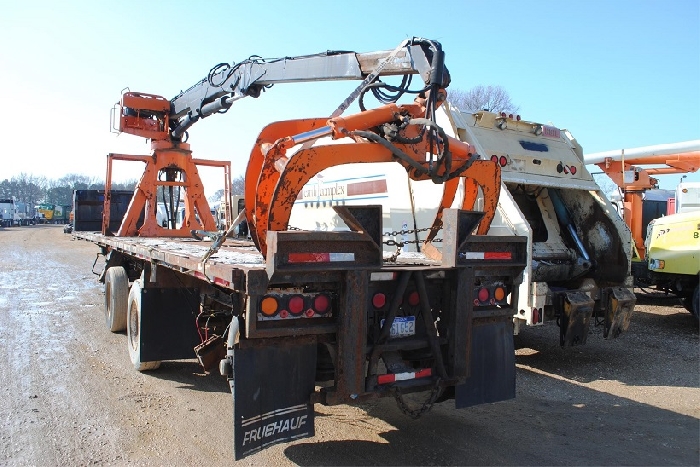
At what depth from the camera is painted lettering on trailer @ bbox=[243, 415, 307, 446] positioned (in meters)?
3.61

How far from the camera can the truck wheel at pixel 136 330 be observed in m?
6.07

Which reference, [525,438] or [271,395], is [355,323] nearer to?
[271,395]

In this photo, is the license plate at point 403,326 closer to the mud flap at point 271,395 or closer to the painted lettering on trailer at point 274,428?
the mud flap at point 271,395

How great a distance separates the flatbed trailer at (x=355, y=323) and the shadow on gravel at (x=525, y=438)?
326mm

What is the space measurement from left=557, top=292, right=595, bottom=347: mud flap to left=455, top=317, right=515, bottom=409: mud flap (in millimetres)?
2101

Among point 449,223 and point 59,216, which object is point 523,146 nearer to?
point 449,223

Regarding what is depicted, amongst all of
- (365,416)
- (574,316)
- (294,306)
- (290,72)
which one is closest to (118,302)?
(290,72)

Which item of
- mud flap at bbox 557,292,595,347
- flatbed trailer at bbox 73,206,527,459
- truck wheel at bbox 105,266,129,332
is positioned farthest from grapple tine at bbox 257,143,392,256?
truck wheel at bbox 105,266,129,332

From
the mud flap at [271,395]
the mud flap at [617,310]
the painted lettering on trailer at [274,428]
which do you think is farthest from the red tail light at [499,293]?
the mud flap at [617,310]

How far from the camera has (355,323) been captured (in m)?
3.79

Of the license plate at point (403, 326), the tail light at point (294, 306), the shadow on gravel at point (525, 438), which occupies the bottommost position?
the shadow on gravel at point (525, 438)

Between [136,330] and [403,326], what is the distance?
3458 mm

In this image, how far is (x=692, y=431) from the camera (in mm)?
4820

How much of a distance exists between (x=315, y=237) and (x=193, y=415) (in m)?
2.38
